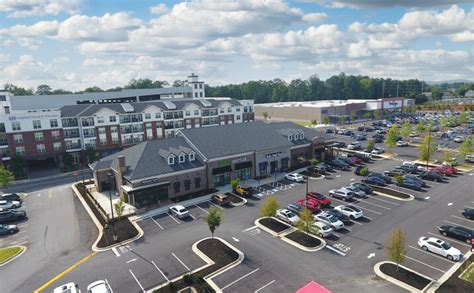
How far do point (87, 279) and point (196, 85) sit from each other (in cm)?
11776

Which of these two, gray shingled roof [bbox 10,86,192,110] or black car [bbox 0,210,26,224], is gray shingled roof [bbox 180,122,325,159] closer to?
black car [bbox 0,210,26,224]

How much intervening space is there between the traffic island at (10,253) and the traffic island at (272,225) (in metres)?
28.6

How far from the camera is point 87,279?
30.0m

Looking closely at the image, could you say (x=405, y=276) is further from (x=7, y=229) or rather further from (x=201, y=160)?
(x=7, y=229)

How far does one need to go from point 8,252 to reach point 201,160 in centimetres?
2971

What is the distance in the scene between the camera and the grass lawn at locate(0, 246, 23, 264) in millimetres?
34925

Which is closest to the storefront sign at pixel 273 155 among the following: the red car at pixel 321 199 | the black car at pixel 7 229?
the red car at pixel 321 199

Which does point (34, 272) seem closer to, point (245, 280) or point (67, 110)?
point (245, 280)

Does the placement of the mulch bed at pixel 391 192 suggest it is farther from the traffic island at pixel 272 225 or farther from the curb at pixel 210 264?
the curb at pixel 210 264

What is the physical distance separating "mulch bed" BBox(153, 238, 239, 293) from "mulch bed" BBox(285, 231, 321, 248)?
756cm

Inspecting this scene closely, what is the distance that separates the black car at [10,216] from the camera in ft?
146

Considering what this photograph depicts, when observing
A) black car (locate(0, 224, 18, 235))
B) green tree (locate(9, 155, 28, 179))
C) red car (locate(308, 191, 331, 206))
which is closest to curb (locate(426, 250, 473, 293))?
red car (locate(308, 191, 331, 206))

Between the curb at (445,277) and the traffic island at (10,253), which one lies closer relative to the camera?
the curb at (445,277)

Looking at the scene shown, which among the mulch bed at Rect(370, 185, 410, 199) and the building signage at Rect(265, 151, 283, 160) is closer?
the mulch bed at Rect(370, 185, 410, 199)
